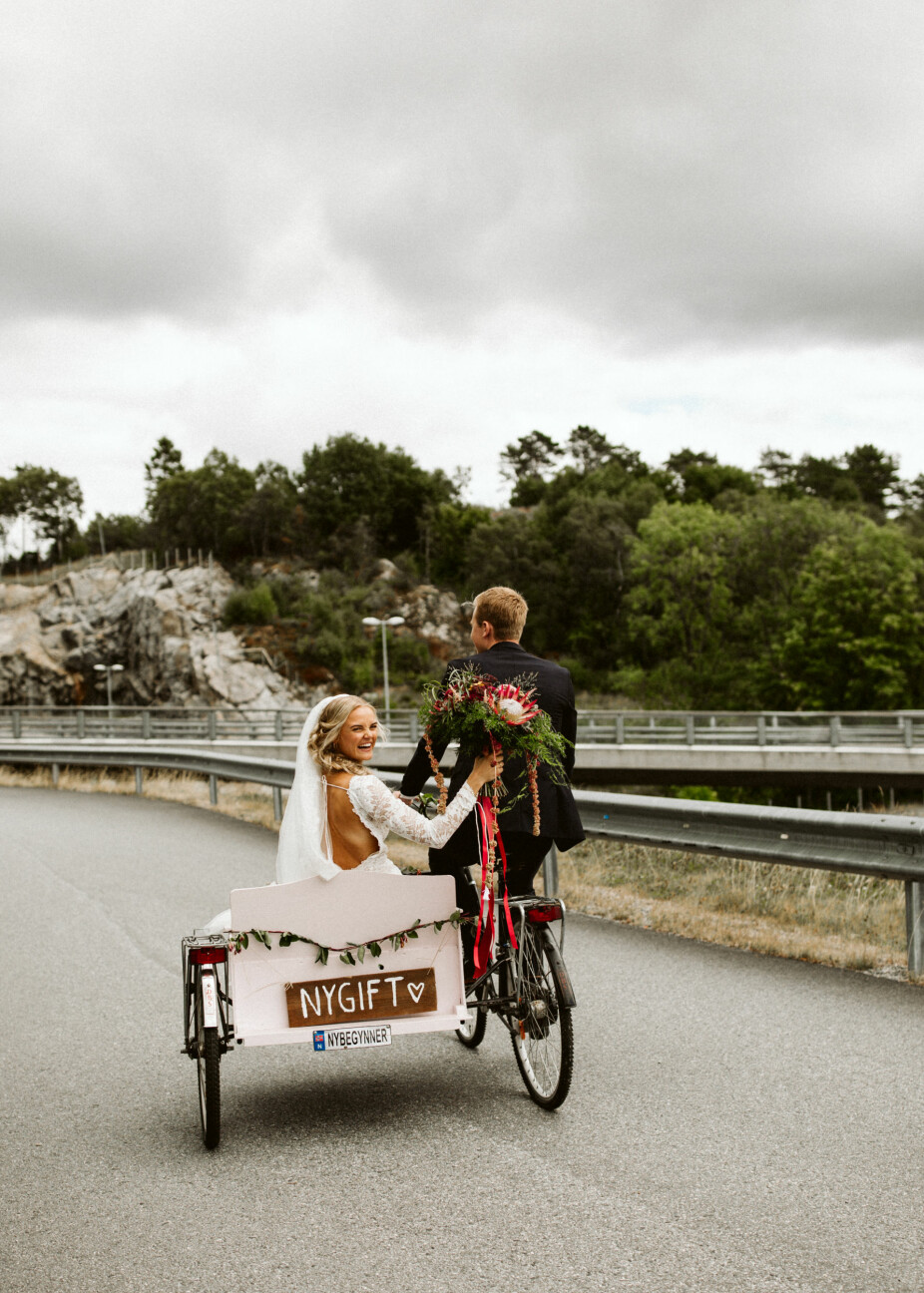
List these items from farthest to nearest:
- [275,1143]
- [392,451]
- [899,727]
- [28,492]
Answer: [28,492], [392,451], [899,727], [275,1143]

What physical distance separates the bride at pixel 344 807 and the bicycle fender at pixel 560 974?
0.57m

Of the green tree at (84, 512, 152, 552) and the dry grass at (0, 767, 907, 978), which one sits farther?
the green tree at (84, 512, 152, 552)

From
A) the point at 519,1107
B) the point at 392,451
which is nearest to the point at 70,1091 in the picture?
the point at 519,1107

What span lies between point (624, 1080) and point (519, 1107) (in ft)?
1.80

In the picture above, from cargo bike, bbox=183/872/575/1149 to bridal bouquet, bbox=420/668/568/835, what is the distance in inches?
16.4

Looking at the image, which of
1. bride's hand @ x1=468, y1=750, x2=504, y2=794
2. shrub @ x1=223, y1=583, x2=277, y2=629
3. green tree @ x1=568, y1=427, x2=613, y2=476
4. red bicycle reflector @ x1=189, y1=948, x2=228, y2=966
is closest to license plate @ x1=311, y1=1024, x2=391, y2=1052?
red bicycle reflector @ x1=189, y1=948, x2=228, y2=966

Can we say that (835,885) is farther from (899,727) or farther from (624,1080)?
(899,727)

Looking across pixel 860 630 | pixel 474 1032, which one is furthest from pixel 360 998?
pixel 860 630

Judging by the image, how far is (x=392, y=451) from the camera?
11312 centimetres

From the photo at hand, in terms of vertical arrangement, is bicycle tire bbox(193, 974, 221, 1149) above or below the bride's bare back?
below

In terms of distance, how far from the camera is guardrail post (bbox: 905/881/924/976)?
22.0ft

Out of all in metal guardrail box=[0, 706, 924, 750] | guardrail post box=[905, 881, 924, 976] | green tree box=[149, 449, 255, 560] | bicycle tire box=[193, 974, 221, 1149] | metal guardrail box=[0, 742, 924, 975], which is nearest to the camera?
bicycle tire box=[193, 974, 221, 1149]

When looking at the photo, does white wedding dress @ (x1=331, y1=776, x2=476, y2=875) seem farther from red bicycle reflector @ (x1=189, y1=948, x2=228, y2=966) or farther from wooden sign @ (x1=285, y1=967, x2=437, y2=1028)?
red bicycle reflector @ (x1=189, y1=948, x2=228, y2=966)

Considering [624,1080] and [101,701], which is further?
[101,701]
